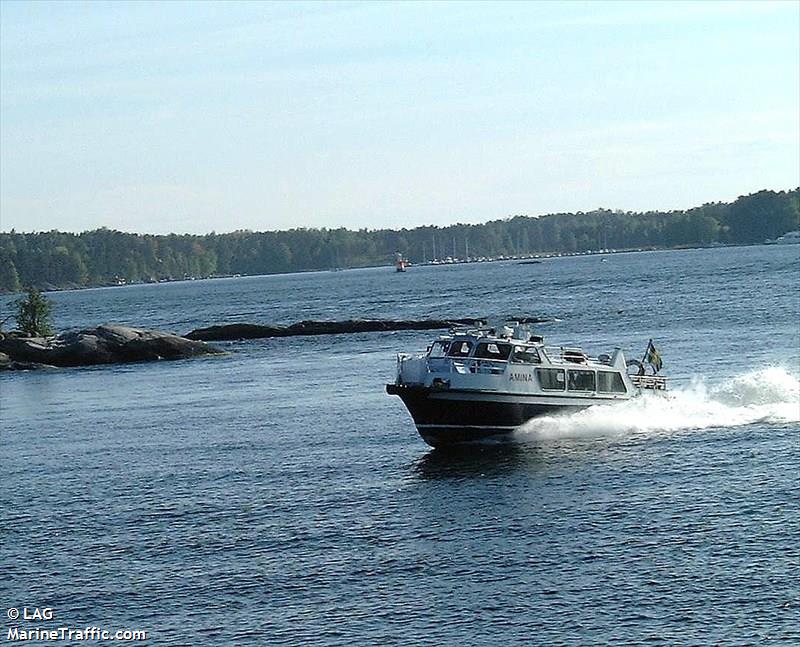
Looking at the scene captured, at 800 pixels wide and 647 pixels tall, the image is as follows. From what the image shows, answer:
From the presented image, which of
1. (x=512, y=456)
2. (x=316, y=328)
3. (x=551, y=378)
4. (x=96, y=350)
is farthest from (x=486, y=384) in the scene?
(x=316, y=328)

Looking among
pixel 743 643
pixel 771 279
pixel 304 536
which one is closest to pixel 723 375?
pixel 304 536

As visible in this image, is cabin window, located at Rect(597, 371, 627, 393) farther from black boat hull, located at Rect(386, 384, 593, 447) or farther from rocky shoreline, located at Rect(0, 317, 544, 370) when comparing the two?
rocky shoreline, located at Rect(0, 317, 544, 370)

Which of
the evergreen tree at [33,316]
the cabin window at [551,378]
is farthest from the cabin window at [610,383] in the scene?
the evergreen tree at [33,316]

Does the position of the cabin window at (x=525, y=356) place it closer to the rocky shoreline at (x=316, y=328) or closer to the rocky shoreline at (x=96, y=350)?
the rocky shoreline at (x=96, y=350)

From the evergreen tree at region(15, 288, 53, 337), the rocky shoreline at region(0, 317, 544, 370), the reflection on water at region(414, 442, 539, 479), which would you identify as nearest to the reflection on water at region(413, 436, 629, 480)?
the reflection on water at region(414, 442, 539, 479)

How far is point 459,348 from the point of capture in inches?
1978

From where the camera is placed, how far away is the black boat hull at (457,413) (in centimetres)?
4872

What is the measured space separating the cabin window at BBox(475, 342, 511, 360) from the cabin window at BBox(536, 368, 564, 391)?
1554mm

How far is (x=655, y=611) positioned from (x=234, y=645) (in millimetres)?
9302

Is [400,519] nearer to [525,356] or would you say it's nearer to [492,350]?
[492,350]

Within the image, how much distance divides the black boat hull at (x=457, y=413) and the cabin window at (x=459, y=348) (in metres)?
1.93

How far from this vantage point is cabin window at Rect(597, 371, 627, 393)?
53.5 meters

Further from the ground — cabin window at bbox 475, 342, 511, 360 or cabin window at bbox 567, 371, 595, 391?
cabin window at bbox 475, 342, 511, 360

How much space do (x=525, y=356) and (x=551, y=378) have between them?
160 cm
